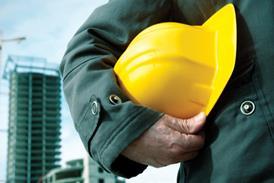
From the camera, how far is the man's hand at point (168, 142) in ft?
2.80

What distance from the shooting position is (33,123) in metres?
57.4

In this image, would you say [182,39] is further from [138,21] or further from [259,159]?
[259,159]

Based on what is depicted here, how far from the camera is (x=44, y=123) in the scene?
190ft

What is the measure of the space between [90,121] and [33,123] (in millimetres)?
57788

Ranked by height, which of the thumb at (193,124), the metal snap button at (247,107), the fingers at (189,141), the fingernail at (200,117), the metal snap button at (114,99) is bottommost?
the fingers at (189,141)

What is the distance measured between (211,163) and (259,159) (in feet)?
0.28

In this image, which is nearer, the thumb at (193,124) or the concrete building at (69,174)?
the thumb at (193,124)

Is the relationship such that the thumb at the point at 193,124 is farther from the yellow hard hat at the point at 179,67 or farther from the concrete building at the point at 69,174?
the concrete building at the point at 69,174

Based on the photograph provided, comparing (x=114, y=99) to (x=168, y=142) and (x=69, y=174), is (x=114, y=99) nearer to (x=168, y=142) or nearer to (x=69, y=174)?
(x=168, y=142)

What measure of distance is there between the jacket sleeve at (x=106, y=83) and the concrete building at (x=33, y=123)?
179 feet

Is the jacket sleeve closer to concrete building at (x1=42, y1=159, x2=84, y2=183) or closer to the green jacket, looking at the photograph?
the green jacket

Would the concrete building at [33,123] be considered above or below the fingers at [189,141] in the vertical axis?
below

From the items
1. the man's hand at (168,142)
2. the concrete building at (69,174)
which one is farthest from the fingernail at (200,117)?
the concrete building at (69,174)

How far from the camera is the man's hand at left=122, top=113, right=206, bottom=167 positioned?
854mm
